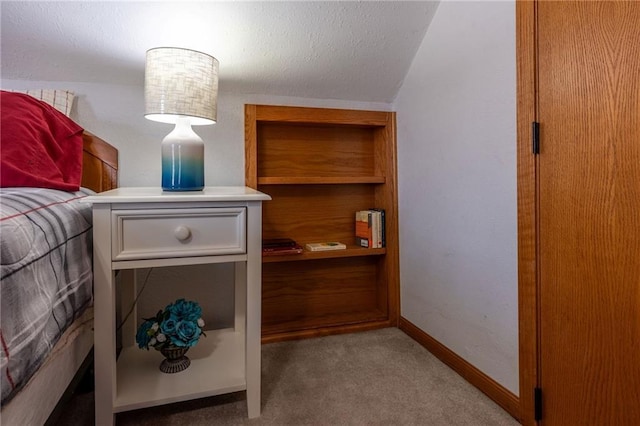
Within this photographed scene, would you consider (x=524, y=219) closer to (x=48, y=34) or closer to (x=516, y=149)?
(x=516, y=149)

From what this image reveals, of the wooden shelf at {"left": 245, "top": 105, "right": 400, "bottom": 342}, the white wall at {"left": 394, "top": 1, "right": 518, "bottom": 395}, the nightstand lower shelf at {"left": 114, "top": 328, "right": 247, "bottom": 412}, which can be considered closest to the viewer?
the nightstand lower shelf at {"left": 114, "top": 328, "right": 247, "bottom": 412}

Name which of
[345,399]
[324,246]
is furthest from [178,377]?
[324,246]

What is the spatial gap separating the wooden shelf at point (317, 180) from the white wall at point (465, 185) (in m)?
0.20

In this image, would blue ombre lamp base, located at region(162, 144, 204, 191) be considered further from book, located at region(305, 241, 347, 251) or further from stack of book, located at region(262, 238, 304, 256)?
book, located at region(305, 241, 347, 251)

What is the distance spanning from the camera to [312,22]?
1529mm

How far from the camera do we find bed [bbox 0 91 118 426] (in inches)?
23.3

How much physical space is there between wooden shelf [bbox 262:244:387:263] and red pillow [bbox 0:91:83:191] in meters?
0.90

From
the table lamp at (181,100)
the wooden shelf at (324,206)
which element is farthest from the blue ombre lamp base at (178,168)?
the wooden shelf at (324,206)

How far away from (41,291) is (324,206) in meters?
1.50

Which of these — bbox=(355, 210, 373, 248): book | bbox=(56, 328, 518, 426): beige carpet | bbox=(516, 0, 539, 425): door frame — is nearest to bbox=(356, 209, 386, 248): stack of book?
bbox=(355, 210, 373, 248): book

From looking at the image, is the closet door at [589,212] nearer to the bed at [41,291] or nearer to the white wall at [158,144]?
the white wall at [158,144]

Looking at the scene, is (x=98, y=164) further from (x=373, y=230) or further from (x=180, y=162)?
(x=373, y=230)

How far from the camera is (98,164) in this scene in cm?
159

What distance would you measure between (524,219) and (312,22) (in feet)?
3.79
